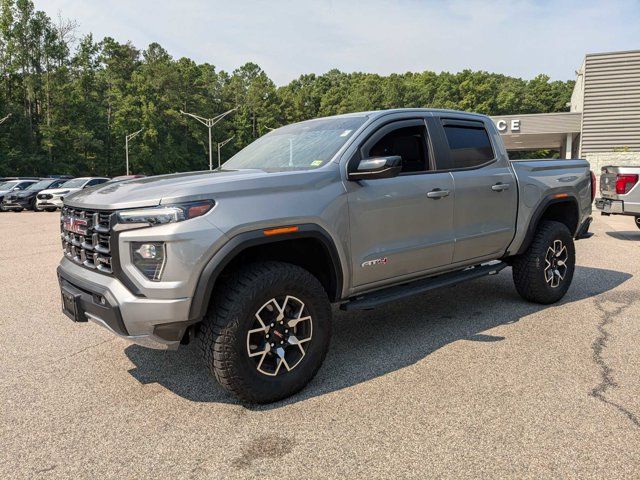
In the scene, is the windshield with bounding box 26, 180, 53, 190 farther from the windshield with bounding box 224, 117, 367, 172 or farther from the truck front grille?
the truck front grille

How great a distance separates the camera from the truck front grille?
313cm

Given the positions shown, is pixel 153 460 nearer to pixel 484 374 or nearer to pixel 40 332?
pixel 484 374

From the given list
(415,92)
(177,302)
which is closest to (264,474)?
(177,302)

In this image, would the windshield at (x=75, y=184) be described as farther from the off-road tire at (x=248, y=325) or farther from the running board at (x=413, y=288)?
the off-road tire at (x=248, y=325)

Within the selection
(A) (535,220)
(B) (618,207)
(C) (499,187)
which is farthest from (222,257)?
(B) (618,207)

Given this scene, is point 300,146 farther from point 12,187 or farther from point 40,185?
point 12,187

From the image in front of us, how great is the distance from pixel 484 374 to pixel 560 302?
2434 mm

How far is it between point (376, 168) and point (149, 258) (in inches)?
63.4

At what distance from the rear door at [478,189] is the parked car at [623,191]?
21.2 feet

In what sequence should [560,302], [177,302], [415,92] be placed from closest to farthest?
[177,302] → [560,302] → [415,92]

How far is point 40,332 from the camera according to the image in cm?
488

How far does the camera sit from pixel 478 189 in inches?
182

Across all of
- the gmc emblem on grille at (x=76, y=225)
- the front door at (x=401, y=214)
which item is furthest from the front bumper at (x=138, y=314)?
the front door at (x=401, y=214)

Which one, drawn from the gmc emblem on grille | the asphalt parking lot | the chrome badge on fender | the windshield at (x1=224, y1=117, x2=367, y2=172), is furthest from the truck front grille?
the chrome badge on fender
